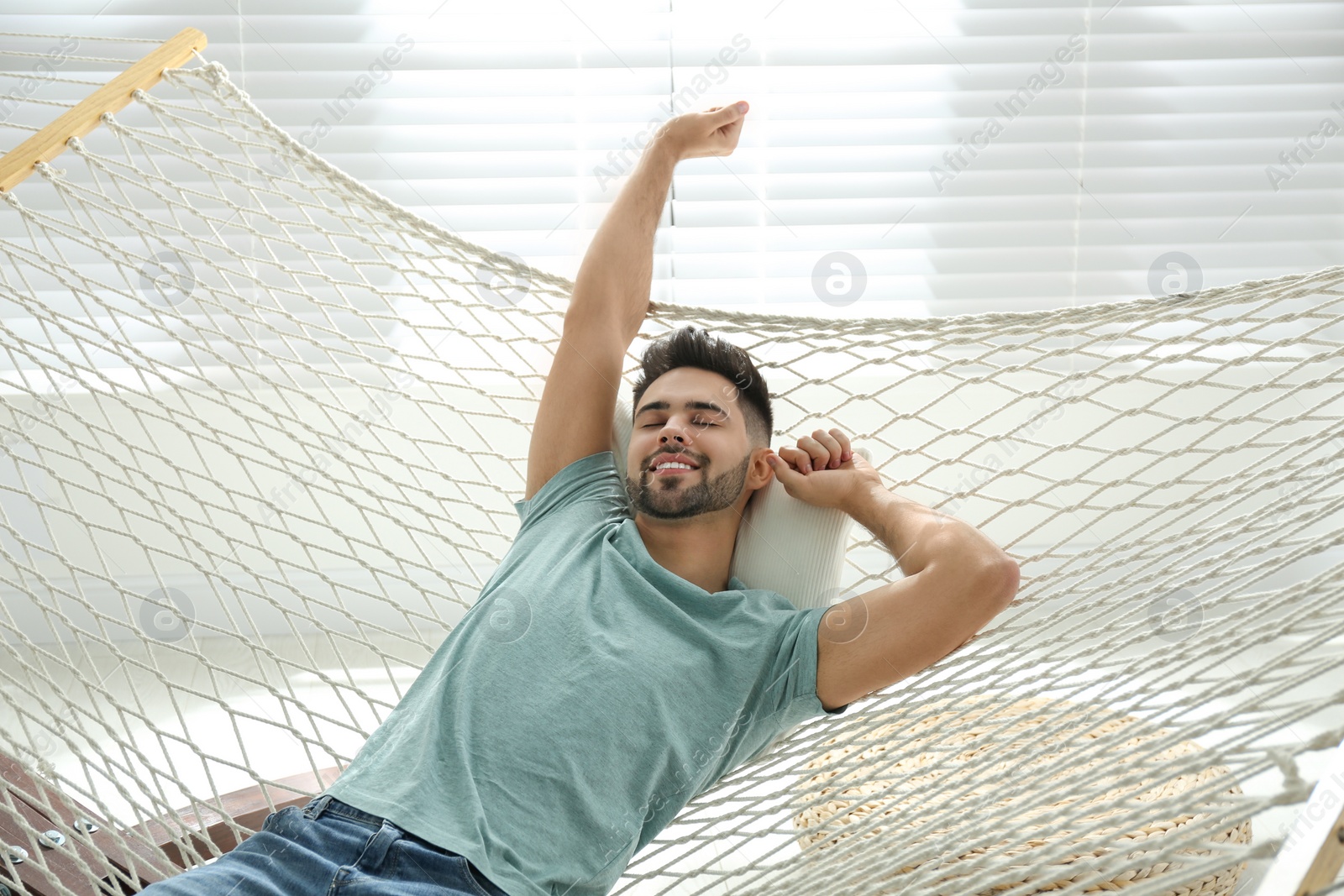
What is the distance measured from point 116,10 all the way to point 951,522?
2.18m

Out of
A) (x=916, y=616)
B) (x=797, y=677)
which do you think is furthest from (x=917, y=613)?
(x=797, y=677)

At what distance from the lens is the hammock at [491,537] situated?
984 mm

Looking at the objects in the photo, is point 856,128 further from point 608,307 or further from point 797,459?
point 797,459

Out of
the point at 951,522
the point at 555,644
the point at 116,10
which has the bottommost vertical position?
the point at 555,644

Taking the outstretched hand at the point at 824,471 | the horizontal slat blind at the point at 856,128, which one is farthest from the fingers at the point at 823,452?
the horizontal slat blind at the point at 856,128

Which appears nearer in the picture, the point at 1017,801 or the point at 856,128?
the point at 1017,801

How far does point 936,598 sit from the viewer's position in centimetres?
102

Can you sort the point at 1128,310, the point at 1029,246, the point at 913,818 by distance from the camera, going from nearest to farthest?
the point at 913,818 < the point at 1128,310 < the point at 1029,246

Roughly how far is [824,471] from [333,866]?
24.6 inches

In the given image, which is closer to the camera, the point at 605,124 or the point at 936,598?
the point at 936,598

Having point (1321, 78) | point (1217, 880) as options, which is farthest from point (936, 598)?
point (1321, 78)

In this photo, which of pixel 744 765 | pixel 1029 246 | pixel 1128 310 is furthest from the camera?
pixel 1029 246

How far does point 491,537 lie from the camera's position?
231cm

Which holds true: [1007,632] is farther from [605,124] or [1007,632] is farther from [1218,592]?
[605,124]
